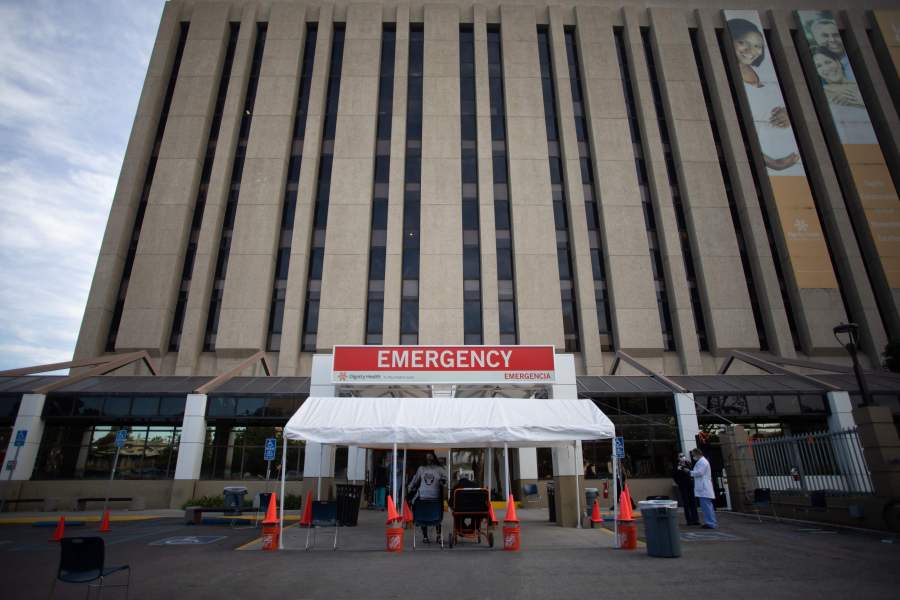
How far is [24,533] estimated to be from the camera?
15.3m

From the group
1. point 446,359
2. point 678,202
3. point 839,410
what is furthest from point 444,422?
point 678,202

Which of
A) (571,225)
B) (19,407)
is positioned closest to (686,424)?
(571,225)

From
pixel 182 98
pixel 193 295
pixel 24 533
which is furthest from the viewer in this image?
pixel 182 98

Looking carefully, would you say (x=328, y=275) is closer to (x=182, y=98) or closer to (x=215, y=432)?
(x=215, y=432)

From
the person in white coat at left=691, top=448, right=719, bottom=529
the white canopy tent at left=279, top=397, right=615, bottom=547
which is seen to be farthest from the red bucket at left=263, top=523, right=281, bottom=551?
the person in white coat at left=691, top=448, right=719, bottom=529

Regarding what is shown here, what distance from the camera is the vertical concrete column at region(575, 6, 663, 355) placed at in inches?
1282

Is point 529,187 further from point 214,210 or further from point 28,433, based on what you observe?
point 28,433

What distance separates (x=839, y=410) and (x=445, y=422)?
78.5 feet

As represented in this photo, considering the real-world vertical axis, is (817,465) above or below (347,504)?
above

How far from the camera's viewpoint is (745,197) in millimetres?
35688

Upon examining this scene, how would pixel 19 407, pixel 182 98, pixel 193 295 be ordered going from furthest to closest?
pixel 182 98, pixel 193 295, pixel 19 407

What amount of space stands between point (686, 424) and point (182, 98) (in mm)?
39498

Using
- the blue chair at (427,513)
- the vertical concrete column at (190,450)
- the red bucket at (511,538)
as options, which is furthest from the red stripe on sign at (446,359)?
the vertical concrete column at (190,450)

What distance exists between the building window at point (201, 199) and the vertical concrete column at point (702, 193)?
3343cm
